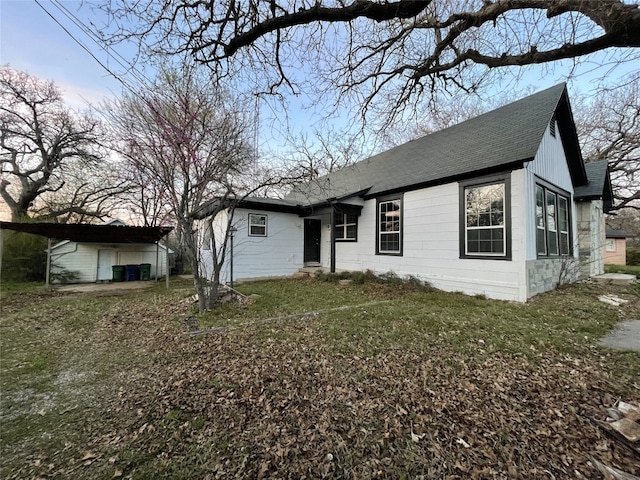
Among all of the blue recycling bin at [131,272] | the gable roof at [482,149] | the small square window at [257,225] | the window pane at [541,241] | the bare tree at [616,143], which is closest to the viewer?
the gable roof at [482,149]

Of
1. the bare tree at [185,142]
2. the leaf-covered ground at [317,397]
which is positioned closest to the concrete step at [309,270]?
the bare tree at [185,142]

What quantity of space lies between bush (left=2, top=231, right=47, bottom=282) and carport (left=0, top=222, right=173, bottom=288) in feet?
4.33

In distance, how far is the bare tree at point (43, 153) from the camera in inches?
493

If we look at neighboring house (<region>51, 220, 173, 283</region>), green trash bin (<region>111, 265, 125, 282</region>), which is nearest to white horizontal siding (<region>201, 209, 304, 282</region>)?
neighboring house (<region>51, 220, 173, 283</region>)

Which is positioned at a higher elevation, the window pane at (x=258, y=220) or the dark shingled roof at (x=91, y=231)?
the window pane at (x=258, y=220)

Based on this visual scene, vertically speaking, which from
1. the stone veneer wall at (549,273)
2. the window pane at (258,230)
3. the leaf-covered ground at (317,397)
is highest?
the window pane at (258,230)

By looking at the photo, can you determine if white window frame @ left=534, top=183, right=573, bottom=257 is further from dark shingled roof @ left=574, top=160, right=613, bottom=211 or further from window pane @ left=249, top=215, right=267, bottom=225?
window pane @ left=249, top=215, right=267, bottom=225

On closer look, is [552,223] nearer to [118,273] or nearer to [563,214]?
[563,214]

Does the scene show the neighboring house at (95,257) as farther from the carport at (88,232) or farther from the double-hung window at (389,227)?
the double-hung window at (389,227)

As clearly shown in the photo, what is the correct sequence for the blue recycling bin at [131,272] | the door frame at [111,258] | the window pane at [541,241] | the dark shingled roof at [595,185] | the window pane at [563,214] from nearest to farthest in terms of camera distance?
the window pane at [541,241] → the window pane at [563,214] → the dark shingled roof at [595,185] → the door frame at [111,258] → the blue recycling bin at [131,272]

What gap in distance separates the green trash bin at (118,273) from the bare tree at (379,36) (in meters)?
11.0

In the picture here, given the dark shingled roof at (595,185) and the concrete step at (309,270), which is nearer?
the dark shingled roof at (595,185)

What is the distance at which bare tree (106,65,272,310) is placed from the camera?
5648mm

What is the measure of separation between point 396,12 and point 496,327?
5.03 metres
